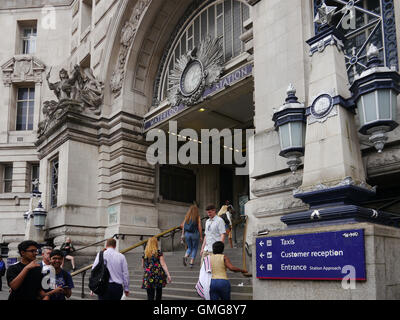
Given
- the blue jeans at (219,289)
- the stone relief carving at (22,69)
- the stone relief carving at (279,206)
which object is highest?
the stone relief carving at (22,69)

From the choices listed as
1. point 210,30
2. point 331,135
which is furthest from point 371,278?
point 210,30

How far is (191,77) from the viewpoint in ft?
57.1

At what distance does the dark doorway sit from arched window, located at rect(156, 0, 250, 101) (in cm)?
566

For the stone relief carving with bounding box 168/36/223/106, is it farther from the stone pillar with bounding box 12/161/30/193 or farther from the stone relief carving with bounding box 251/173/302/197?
the stone pillar with bounding box 12/161/30/193

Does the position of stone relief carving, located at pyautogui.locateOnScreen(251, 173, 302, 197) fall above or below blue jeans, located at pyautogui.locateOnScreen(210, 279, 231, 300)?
above

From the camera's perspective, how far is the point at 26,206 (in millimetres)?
26719

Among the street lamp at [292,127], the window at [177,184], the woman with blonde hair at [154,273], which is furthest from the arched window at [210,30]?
the woman with blonde hair at [154,273]

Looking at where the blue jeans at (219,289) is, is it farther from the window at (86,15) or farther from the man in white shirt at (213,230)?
the window at (86,15)

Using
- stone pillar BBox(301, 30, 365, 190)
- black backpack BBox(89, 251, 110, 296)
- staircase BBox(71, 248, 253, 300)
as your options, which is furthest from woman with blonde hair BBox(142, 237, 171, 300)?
stone pillar BBox(301, 30, 365, 190)

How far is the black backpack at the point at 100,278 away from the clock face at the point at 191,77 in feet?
36.5

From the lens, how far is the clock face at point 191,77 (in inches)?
664

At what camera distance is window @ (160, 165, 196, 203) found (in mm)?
21125

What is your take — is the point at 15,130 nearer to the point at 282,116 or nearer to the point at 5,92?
the point at 5,92
